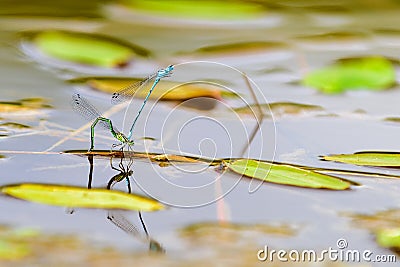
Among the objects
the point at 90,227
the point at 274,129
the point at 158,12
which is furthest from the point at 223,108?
the point at 158,12

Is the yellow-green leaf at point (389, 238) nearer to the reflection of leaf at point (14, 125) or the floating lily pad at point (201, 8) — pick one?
the reflection of leaf at point (14, 125)

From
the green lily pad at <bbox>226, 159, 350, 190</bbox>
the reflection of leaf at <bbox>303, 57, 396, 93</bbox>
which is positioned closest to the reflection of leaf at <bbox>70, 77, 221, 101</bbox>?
the reflection of leaf at <bbox>303, 57, 396, 93</bbox>

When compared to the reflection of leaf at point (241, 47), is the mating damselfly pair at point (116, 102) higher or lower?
lower

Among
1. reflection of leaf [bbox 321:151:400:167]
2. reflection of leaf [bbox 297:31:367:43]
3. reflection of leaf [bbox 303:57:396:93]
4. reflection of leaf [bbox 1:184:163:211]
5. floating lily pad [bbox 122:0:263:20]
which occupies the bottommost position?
reflection of leaf [bbox 1:184:163:211]

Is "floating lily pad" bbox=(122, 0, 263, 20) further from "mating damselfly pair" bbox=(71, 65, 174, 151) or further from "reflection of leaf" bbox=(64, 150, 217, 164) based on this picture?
"reflection of leaf" bbox=(64, 150, 217, 164)

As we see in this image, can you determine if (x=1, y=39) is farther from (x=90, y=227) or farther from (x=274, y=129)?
(x=90, y=227)

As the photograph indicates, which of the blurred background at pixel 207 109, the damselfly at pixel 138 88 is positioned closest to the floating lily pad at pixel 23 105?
the blurred background at pixel 207 109
